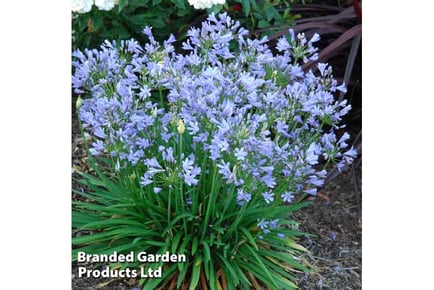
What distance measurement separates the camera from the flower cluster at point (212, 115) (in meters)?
2.52

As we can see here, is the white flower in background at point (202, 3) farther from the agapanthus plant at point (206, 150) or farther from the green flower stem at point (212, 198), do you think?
the green flower stem at point (212, 198)

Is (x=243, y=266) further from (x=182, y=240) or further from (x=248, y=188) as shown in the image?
(x=248, y=188)

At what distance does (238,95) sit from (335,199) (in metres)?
1.40

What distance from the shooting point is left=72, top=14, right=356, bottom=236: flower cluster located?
2.52m

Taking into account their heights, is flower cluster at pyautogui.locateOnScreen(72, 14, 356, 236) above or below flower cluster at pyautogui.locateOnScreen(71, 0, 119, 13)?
below

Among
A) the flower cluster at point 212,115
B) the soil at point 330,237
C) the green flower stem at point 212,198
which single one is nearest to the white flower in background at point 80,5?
the flower cluster at point 212,115

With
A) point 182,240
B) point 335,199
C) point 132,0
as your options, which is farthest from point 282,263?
point 132,0

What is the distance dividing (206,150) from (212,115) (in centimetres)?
35

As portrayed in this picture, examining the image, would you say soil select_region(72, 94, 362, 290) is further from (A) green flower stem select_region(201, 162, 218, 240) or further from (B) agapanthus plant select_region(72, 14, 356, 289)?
(A) green flower stem select_region(201, 162, 218, 240)

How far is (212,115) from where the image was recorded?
2471 mm

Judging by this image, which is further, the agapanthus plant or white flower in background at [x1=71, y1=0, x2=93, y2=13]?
white flower in background at [x1=71, y1=0, x2=93, y2=13]

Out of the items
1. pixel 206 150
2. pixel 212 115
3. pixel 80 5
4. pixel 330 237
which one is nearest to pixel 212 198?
pixel 206 150

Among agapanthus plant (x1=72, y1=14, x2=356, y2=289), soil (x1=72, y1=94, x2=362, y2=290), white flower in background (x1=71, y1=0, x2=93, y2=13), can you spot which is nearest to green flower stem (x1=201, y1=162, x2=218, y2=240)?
agapanthus plant (x1=72, y1=14, x2=356, y2=289)

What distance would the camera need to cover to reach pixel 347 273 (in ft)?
10.9
